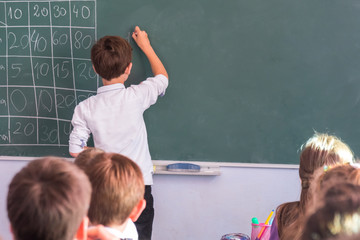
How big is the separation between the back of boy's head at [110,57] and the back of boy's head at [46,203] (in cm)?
160

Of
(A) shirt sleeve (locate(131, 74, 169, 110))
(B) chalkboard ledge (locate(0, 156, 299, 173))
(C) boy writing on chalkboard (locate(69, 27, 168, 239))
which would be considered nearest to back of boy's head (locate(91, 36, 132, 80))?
(C) boy writing on chalkboard (locate(69, 27, 168, 239))

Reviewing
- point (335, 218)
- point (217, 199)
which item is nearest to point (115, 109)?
point (217, 199)

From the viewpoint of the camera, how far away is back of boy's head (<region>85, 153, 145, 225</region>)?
1.65 m

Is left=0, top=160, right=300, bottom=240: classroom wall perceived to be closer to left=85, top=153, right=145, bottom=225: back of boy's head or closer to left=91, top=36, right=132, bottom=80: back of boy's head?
left=91, top=36, right=132, bottom=80: back of boy's head

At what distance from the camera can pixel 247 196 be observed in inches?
126

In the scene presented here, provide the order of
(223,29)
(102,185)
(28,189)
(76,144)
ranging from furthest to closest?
(223,29), (76,144), (102,185), (28,189)

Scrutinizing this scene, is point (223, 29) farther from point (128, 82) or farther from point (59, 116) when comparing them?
point (59, 116)

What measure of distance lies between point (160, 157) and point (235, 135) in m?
0.55

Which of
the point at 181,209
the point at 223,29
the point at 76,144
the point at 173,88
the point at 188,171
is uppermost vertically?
the point at 223,29

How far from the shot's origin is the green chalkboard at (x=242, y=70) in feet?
9.98

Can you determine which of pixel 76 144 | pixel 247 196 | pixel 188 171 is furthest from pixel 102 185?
pixel 247 196

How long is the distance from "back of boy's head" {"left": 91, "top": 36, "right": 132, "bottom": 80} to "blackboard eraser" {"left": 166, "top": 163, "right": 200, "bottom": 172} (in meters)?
0.77

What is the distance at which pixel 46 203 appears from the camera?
1.16 meters

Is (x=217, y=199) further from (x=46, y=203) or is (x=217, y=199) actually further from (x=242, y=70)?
(x=46, y=203)
